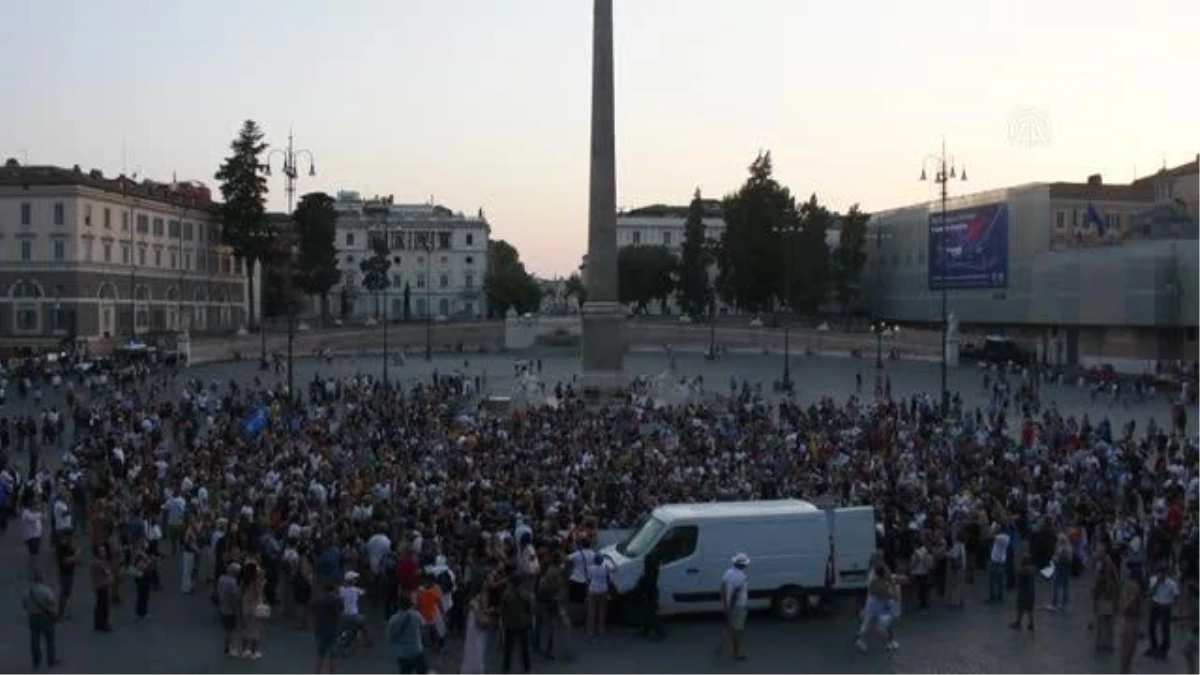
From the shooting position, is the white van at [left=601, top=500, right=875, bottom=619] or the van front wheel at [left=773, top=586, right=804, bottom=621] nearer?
the white van at [left=601, top=500, right=875, bottom=619]

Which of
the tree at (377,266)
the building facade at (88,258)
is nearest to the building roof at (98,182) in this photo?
the building facade at (88,258)

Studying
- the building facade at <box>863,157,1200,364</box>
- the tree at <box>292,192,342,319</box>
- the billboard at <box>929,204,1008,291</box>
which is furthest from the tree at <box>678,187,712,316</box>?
the tree at <box>292,192,342,319</box>

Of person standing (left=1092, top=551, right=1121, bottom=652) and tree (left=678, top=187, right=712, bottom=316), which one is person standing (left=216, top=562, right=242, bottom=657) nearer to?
person standing (left=1092, top=551, right=1121, bottom=652)

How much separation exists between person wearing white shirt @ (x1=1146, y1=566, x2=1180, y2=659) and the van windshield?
5.13m

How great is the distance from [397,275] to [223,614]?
12062 cm

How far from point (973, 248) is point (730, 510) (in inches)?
2573

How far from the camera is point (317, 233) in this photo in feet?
297

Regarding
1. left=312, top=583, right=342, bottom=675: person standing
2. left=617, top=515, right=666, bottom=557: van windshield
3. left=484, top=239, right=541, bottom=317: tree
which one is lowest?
left=312, top=583, right=342, bottom=675: person standing

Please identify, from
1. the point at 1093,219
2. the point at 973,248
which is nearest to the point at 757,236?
the point at 973,248

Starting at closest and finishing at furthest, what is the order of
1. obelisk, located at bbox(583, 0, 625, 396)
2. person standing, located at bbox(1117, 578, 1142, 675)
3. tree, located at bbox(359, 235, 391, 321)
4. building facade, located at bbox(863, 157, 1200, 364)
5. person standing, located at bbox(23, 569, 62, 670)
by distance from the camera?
Answer: person standing, located at bbox(1117, 578, 1142, 675) → person standing, located at bbox(23, 569, 62, 670) → obelisk, located at bbox(583, 0, 625, 396) → building facade, located at bbox(863, 157, 1200, 364) → tree, located at bbox(359, 235, 391, 321)

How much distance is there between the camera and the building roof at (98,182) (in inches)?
2766

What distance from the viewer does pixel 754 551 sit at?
14781mm

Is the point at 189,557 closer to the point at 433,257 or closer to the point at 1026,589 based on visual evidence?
the point at 1026,589

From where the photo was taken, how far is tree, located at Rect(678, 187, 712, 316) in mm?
92562
